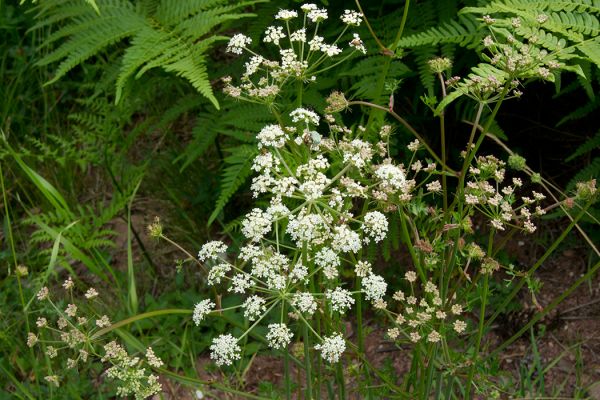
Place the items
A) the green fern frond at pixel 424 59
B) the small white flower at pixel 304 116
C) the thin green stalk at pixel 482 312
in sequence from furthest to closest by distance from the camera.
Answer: the green fern frond at pixel 424 59 < the thin green stalk at pixel 482 312 < the small white flower at pixel 304 116

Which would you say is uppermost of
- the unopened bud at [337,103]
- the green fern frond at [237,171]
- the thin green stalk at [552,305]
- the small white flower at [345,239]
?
the unopened bud at [337,103]

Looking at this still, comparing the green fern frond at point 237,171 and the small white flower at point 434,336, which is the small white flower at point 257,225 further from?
the green fern frond at point 237,171

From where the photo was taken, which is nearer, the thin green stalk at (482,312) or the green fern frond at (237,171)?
the thin green stalk at (482,312)

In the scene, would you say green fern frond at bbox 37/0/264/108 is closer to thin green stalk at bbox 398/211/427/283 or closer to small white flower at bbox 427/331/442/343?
thin green stalk at bbox 398/211/427/283

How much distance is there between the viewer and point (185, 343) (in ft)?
9.86

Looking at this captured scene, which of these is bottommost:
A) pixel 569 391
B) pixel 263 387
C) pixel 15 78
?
pixel 569 391

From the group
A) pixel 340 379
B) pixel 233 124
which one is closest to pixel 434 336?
pixel 340 379

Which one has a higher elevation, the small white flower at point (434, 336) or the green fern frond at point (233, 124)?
the small white flower at point (434, 336)

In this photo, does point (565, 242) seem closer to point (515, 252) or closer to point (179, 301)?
point (515, 252)

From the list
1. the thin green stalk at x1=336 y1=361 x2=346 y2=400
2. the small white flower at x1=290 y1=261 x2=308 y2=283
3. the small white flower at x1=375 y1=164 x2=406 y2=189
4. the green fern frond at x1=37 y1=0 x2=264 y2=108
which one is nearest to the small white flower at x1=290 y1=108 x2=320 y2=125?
the small white flower at x1=375 y1=164 x2=406 y2=189

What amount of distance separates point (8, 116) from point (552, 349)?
3.00 m

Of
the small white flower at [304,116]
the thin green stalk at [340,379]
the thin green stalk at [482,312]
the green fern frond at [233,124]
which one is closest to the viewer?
the small white flower at [304,116]

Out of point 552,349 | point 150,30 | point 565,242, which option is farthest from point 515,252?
point 150,30

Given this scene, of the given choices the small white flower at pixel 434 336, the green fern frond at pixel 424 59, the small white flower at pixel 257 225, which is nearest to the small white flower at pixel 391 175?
the small white flower at pixel 257 225
